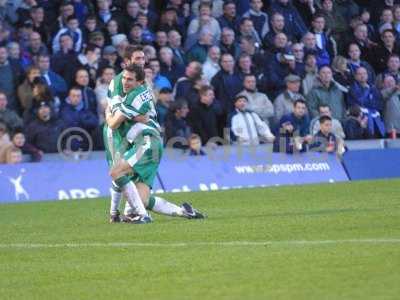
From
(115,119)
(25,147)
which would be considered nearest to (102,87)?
(25,147)

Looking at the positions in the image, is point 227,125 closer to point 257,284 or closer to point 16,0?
point 16,0

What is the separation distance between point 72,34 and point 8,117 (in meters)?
2.69

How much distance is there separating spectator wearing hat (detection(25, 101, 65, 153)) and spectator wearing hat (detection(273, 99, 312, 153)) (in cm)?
391

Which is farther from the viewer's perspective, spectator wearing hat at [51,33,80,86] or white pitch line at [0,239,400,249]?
spectator wearing hat at [51,33,80,86]

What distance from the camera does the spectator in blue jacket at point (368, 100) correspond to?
84.9 ft

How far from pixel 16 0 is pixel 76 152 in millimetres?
4240

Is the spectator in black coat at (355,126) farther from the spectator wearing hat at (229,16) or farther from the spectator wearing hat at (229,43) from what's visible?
the spectator wearing hat at (229,16)

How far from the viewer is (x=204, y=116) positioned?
920 inches

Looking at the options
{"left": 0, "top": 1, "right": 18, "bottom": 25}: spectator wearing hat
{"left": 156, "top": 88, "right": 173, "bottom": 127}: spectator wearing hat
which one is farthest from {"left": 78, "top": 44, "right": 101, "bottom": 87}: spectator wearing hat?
{"left": 0, "top": 1, "right": 18, "bottom": 25}: spectator wearing hat

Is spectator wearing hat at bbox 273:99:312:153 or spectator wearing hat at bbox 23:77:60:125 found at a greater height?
spectator wearing hat at bbox 23:77:60:125

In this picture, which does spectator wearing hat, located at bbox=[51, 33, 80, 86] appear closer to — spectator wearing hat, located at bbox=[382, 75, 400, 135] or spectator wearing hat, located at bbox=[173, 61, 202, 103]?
spectator wearing hat, located at bbox=[173, 61, 202, 103]

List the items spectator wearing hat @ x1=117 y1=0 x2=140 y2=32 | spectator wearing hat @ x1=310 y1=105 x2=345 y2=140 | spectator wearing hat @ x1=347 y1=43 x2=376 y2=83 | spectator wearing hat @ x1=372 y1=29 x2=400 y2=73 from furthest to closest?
spectator wearing hat @ x1=372 y1=29 x2=400 y2=73, spectator wearing hat @ x1=347 y1=43 x2=376 y2=83, spectator wearing hat @ x1=117 y1=0 x2=140 y2=32, spectator wearing hat @ x1=310 y1=105 x2=345 y2=140

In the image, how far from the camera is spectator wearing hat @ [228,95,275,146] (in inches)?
917

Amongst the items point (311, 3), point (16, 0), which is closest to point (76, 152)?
point (16, 0)
